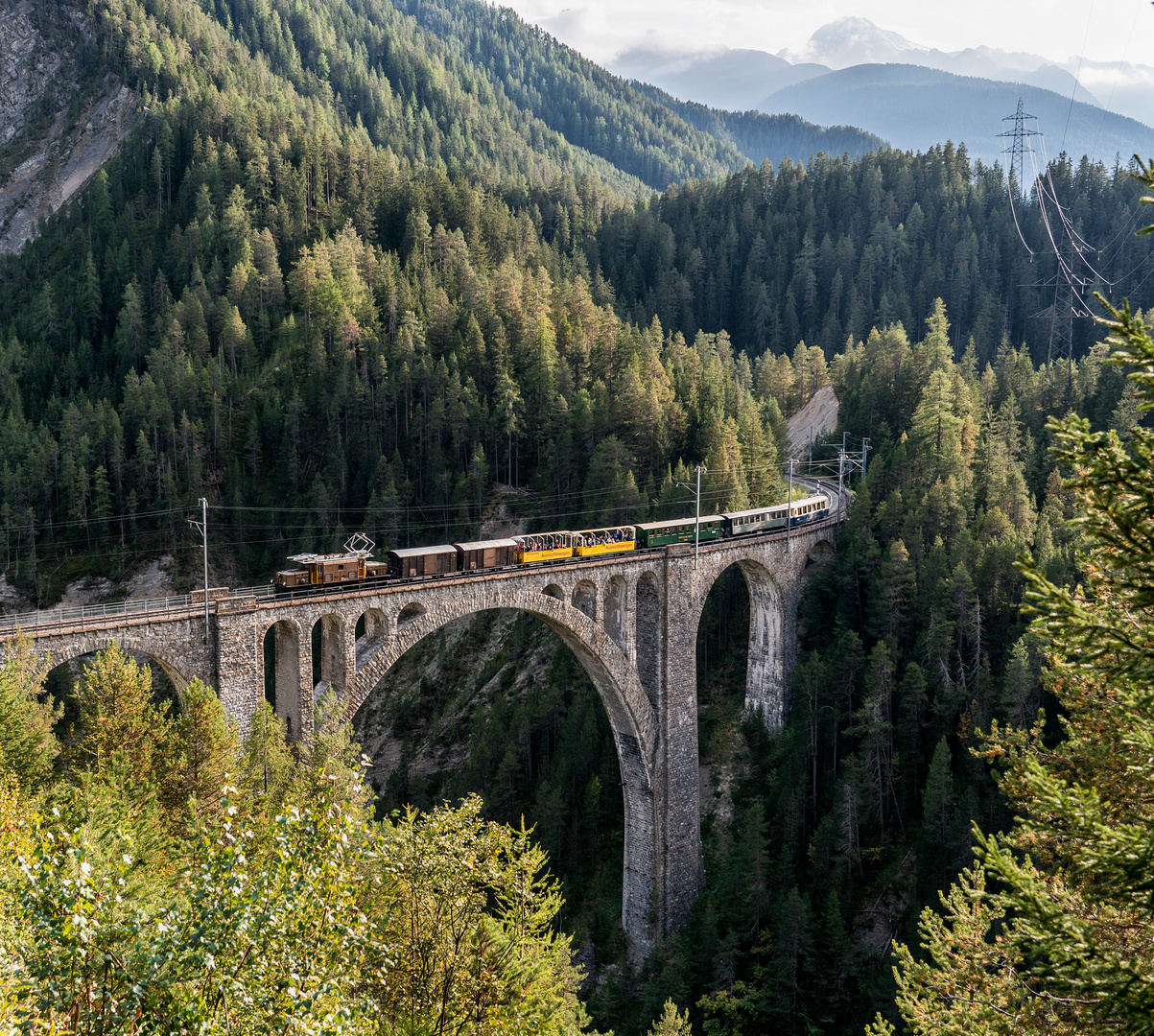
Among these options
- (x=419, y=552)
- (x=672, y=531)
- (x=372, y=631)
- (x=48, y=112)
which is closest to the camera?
(x=372, y=631)

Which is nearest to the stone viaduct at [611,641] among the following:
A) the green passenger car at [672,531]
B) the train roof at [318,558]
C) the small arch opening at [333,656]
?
the small arch opening at [333,656]

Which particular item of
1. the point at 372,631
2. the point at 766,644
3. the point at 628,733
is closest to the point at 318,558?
the point at 372,631

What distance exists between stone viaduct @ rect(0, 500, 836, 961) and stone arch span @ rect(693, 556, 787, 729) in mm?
94

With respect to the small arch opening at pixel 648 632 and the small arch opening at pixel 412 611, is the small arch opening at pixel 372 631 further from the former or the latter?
the small arch opening at pixel 648 632

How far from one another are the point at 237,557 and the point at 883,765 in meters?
63.3

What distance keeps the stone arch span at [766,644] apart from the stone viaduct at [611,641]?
0.09 metres

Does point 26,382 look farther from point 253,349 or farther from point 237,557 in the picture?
point 237,557

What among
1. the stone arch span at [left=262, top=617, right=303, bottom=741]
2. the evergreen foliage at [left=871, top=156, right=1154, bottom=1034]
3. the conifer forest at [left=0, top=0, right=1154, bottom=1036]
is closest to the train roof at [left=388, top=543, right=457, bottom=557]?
the stone arch span at [left=262, top=617, right=303, bottom=741]

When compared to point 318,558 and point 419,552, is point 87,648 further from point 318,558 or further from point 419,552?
point 419,552

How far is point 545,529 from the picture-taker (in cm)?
8450

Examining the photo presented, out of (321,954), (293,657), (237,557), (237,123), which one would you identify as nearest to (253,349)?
(237,557)

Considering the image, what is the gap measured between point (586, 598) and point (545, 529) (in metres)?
34.1

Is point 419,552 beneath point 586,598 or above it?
above

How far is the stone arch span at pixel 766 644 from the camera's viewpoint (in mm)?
61250
